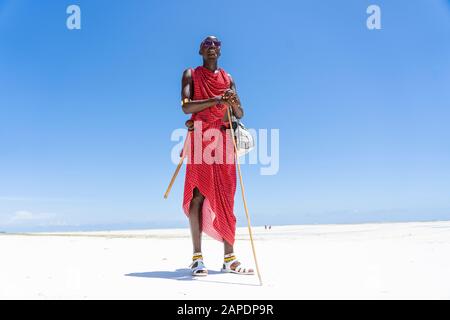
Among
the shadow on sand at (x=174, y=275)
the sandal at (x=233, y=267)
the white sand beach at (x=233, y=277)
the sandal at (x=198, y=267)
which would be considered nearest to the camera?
the white sand beach at (x=233, y=277)

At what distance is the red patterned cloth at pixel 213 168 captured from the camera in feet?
16.5

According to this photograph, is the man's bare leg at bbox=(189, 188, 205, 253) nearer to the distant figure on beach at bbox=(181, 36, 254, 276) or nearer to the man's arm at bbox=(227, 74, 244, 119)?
the distant figure on beach at bbox=(181, 36, 254, 276)

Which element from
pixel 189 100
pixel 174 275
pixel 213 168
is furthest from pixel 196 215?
pixel 189 100

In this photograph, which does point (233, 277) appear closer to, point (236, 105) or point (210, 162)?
point (210, 162)

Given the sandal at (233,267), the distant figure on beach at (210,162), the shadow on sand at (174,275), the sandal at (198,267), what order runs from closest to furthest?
the shadow on sand at (174,275) → the sandal at (198,267) → the sandal at (233,267) → the distant figure on beach at (210,162)

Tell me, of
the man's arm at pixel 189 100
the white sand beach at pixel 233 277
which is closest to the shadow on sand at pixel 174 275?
the white sand beach at pixel 233 277

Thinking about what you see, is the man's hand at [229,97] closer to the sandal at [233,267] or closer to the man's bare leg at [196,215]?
the man's bare leg at [196,215]

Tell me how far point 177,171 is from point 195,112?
2.50 feet

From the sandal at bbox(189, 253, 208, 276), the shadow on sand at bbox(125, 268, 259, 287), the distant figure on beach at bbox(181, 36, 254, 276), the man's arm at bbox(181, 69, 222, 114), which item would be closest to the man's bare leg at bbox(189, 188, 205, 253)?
the distant figure on beach at bbox(181, 36, 254, 276)

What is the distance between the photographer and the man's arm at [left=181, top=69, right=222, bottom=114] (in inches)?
189

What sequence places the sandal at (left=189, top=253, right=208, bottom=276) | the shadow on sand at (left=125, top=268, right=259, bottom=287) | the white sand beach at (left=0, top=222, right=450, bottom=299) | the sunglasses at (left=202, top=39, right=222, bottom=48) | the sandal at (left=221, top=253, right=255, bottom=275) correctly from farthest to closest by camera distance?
the sunglasses at (left=202, top=39, right=222, bottom=48) < the sandal at (left=221, top=253, right=255, bottom=275) < the sandal at (left=189, top=253, right=208, bottom=276) < the shadow on sand at (left=125, top=268, right=259, bottom=287) < the white sand beach at (left=0, top=222, right=450, bottom=299)

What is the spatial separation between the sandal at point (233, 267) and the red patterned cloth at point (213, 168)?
0.66 feet

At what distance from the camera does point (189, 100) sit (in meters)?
4.98

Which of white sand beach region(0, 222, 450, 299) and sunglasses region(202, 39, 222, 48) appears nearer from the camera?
white sand beach region(0, 222, 450, 299)
